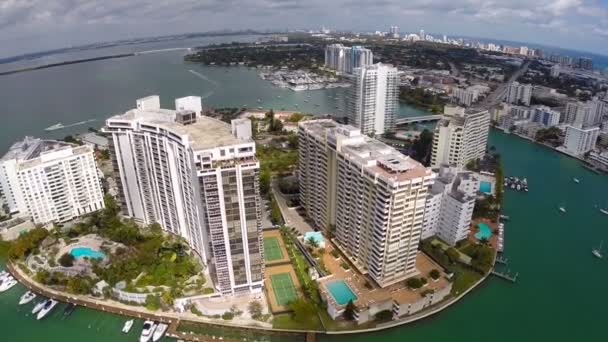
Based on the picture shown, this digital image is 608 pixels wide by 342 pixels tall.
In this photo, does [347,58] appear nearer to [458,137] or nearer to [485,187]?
[458,137]

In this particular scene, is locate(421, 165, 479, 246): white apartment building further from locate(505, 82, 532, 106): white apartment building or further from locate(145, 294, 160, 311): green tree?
locate(505, 82, 532, 106): white apartment building

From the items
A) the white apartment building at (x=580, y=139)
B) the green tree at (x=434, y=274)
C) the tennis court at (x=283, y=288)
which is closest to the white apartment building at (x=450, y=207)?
the green tree at (x=434, y=274)

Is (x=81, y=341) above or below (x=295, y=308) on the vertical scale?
below

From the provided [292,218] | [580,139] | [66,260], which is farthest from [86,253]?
[580,139]

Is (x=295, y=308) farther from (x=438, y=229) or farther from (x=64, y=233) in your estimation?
(x=64, y=233)

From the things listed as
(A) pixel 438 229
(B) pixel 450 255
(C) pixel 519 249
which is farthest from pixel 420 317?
(C) pixel 519 249

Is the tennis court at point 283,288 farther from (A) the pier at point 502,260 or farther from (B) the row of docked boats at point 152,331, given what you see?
(A) the pier at point 502,260
